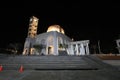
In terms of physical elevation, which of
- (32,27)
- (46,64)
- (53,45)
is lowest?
(46,64)

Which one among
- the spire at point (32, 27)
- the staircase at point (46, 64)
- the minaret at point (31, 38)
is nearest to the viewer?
the staircase at point (46, 64)

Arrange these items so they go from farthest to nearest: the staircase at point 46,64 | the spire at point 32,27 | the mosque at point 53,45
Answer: the spire at point 32,27
the mosque at point 53,45
the staircase at point 46,64

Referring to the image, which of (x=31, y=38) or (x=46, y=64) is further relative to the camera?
(x=31, y=38)

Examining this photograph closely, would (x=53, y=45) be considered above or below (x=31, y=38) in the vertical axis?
below

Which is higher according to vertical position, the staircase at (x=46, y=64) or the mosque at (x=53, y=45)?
the mosque at (x=53, y=45)

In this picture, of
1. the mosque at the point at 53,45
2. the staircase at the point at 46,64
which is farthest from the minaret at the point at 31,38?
the staircase at the point at 46,64

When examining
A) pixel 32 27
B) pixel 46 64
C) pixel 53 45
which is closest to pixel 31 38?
pixel 32 27

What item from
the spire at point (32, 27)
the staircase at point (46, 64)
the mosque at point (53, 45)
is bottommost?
the staircase at point (46, 64)

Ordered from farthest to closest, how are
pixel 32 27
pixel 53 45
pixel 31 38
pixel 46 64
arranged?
1. pixel 32 27
2. pixel 31 38
3. pixel 53 45
4. pixel 46 64

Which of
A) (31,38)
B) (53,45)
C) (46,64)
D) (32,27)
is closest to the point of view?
(46,64)

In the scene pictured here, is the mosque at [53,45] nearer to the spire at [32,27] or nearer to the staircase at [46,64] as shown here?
the spire at [32,27]

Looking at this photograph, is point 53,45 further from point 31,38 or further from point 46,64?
point 46,64

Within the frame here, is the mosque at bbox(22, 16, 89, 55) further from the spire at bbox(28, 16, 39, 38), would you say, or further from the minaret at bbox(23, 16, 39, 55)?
the spire at bbox(28, 16, 39, 38)

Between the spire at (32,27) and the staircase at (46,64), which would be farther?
the spire at (32,27)
